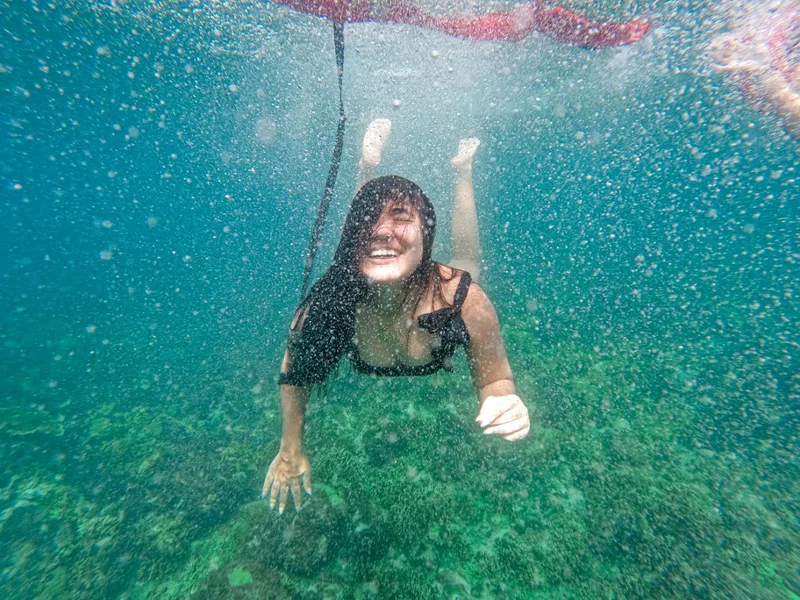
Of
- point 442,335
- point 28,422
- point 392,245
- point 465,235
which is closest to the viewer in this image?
point 392,245

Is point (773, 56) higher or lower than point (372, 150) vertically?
higher

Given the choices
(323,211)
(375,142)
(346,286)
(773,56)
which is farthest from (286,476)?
(773,56)

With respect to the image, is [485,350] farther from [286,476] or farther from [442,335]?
[286,476]

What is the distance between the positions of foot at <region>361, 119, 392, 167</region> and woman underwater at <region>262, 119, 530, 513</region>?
3.92 metres

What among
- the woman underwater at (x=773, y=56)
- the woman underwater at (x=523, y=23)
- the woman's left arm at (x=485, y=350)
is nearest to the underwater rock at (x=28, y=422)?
the woman's left arm at (x=485, y=350)

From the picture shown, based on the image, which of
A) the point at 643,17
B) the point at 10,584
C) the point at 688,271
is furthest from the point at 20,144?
the point at 688,271

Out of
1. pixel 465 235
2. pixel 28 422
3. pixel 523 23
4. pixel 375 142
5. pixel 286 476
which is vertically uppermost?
pixel 523 23

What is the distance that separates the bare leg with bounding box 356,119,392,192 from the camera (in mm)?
5857

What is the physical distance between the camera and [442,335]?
2.59 m

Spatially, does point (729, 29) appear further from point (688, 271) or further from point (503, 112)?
point (688, 271)

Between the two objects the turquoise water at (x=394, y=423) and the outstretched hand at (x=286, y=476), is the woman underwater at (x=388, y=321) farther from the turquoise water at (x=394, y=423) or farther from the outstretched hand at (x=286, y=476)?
the turquoise water at (x=394, y=423)

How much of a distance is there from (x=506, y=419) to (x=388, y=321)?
130cm

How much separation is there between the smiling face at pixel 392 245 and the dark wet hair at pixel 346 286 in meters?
0.04

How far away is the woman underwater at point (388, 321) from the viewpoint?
2311mm
